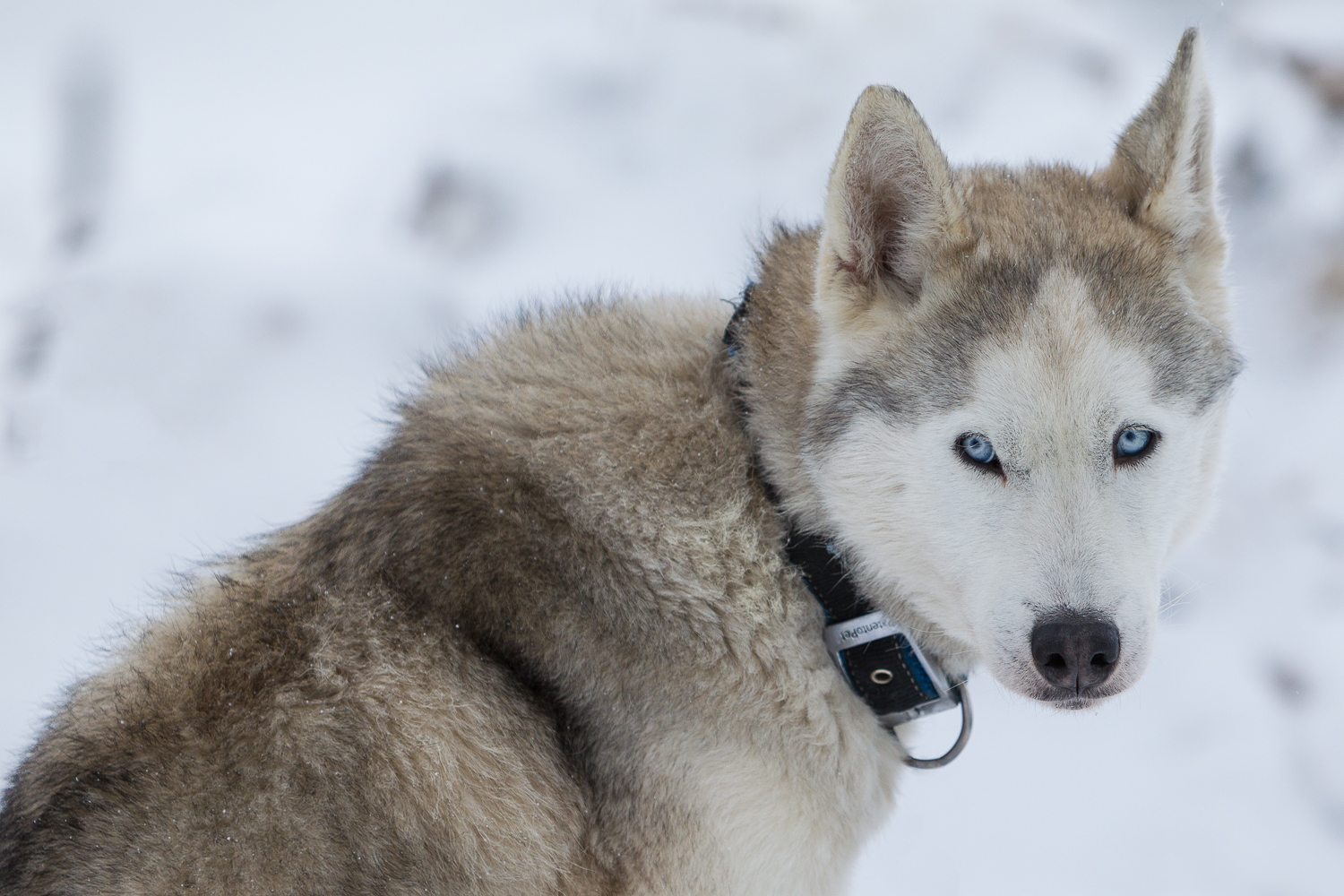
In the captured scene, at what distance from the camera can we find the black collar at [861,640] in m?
2.44

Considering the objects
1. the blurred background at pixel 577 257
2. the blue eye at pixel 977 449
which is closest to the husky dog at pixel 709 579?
the blue eye at pixel 977 449

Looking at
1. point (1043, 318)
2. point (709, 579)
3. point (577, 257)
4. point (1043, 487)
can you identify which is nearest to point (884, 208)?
point (1043, 318)

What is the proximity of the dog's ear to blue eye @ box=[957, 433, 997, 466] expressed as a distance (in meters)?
0.67

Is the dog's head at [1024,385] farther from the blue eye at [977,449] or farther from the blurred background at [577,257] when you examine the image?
the blurred background at [577,257]

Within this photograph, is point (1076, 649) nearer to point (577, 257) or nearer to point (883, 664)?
point (883, 664)

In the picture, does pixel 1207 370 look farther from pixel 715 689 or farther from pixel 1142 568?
pixel 715 689

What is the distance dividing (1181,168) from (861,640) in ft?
4.14

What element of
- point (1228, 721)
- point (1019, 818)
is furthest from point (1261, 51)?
point (1019, 818)

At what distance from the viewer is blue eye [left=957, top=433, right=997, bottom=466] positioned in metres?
2.20

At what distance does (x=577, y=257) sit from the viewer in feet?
19.0

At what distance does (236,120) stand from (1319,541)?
5.98 metres

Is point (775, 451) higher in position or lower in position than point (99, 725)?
lower

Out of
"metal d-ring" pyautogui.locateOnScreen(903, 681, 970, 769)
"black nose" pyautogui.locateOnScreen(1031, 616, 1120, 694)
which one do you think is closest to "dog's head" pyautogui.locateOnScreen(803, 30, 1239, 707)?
"black nose" pyautogui.locateOnScreen(1031, 616, 1120, 694)

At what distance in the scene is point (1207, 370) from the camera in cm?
231
